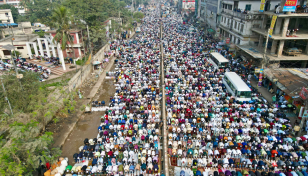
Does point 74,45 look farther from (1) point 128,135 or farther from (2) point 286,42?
(2) point 286,42

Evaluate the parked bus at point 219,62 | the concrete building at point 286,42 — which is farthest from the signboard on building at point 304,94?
the parked bus at point 219,62

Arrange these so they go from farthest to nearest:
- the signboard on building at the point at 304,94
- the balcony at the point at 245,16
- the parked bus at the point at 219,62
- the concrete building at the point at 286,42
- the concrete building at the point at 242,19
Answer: the concrete building at the point at 242,19 → the balcony at the point at 245,16 → the parked bus at the point at 219,62 → the concrete building at the point at 286,42 → the signboard on building at the point at 304,94

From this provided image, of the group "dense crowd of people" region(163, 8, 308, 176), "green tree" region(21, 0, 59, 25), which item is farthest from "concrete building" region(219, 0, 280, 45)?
"green tree" region(21, 0, 59, 25)

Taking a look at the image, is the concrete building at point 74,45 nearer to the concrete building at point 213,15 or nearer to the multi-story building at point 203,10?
the concrete building at point 213,15

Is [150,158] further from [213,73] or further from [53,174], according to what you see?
[213,73]

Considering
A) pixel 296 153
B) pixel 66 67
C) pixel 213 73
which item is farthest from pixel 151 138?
pixel 66 67

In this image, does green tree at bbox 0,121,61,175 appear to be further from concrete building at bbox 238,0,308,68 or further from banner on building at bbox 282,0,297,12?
banner on building at bbox 282,0,297,12
